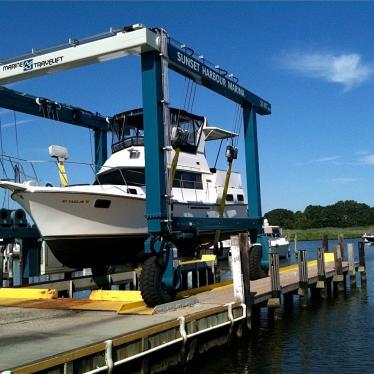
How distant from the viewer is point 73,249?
1421 cm

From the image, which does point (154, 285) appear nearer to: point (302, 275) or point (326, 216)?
point (302, 275)

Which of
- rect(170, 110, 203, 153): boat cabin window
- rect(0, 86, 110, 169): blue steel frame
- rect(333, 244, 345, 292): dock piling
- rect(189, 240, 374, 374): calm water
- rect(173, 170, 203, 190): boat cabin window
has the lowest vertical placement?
rect(189, 240, 374, 374): calm water

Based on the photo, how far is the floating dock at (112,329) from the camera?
270 inches

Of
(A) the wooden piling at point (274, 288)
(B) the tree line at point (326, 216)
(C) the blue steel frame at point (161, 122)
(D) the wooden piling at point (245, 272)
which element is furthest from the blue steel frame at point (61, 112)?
(B) the tree line at point (326, 216)

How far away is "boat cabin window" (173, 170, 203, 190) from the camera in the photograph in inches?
649

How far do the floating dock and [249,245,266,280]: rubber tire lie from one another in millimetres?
2287

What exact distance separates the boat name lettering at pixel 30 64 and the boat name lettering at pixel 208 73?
299 cm

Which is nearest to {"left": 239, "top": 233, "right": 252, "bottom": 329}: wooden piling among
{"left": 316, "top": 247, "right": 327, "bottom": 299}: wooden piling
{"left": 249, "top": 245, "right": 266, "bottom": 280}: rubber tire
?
{"left": 249, "top": 245, "right": 266, "bottom": 280}: rubber tire

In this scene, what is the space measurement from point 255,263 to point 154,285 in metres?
6.14

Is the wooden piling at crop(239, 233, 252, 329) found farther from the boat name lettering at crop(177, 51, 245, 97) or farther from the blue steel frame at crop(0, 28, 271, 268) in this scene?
the boat name lettering at crop(177, 51, 245, 97)

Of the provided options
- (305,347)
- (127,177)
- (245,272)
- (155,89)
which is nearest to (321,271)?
(305,347)

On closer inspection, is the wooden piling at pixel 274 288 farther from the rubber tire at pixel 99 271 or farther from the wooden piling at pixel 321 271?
the rubber tire at pixel 99 271

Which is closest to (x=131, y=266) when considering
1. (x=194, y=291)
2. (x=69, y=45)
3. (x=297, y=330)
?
(x=194, y=291)

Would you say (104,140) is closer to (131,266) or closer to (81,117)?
(81,117)
